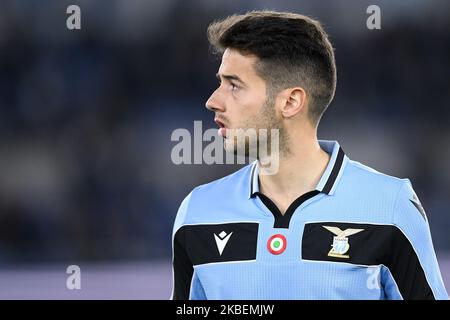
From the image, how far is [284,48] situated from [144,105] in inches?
161

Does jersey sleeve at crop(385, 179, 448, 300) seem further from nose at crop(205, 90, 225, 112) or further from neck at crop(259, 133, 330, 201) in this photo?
nose at crop(205, 90, 225, 112)

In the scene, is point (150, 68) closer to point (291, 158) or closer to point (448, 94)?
point (448, 94)

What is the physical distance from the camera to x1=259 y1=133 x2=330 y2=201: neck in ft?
8.68

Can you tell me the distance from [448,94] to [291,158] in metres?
4.51

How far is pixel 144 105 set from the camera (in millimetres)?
6723

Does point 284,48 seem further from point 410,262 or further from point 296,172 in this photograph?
point 410,262

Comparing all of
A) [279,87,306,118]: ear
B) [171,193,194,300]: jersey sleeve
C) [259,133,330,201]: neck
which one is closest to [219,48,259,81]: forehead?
[279,87,306,118]: ear

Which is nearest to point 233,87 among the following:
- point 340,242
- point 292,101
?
point 292,101

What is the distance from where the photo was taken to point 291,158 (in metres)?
2.66

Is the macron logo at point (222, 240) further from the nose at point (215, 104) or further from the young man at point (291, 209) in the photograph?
the nose at point (215, 104)

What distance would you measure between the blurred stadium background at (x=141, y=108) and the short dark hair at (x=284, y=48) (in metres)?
3.70

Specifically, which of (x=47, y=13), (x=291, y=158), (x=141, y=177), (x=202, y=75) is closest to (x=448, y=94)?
(x=202, y=75)

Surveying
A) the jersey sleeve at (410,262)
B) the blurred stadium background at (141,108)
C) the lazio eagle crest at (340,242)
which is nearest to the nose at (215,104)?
the lazio eagle crest at (340,242)

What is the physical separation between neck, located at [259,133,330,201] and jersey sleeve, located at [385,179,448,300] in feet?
0.93
